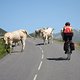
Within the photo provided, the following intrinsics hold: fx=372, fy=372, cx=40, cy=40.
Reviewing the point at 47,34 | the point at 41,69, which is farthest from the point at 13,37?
the point at 41,69

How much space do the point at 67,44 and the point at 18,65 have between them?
3931mm

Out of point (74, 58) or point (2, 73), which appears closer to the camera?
point (2, 73)

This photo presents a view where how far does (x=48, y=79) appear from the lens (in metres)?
16.6

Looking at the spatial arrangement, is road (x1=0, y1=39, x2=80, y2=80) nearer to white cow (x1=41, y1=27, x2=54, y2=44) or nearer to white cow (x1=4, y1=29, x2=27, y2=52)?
white cow (x1=4, y1=29, x2=27, y2=52)

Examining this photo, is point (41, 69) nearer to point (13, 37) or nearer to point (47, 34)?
point (13, 37)

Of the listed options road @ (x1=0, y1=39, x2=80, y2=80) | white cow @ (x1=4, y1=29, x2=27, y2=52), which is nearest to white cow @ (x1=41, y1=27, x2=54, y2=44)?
white cow @ (x1=4, y1=29, x2=27, y2=52)

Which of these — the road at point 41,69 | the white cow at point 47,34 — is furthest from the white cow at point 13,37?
the white cow at point 47,34

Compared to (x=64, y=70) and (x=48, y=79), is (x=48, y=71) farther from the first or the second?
(x=48, y=79)

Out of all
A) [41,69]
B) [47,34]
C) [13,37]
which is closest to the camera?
[41,69]

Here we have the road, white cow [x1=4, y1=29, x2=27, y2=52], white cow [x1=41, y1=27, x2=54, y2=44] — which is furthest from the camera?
white cow [x1=41, y1=27, x2=54, y2=44]

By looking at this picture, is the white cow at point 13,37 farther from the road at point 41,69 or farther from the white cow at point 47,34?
the white cow at point 47,34

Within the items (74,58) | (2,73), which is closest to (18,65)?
(2,73)

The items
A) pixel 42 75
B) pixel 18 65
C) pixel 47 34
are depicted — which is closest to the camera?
pixel 42 75

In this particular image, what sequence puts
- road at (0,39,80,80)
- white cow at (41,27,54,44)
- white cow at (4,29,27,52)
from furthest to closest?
white cow at (41,27,54,44), white cow at (4,29,27,52), road at (0,39,80,80)
